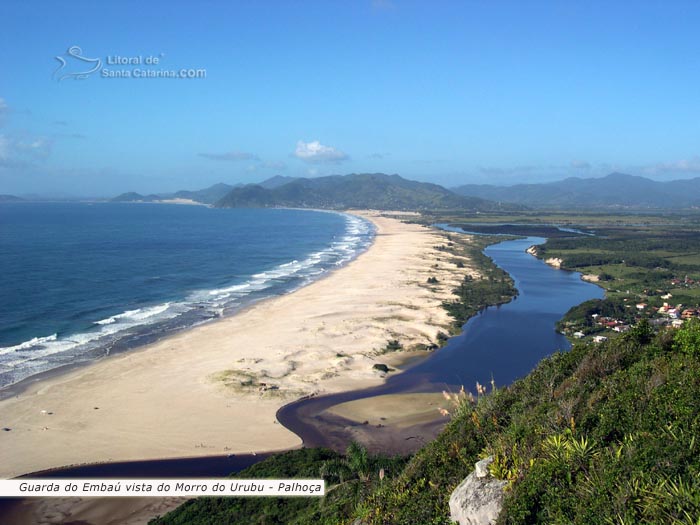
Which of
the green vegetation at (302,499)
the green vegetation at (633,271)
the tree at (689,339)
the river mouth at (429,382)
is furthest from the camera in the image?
the green vegetation at (633,271)

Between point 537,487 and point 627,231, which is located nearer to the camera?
point 537,487

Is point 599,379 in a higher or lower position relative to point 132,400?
higher

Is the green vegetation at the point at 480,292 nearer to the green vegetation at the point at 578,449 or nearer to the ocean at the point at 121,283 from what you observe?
the ocean at the point at 121,283

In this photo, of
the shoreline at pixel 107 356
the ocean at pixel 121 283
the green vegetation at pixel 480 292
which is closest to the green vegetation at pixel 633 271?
the green vegetation at pixel 480 292

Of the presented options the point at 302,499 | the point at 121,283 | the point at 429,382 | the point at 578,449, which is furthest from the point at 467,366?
the point at 121,283

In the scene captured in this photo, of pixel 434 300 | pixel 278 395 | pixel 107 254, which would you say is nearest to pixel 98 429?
pixel 278 395

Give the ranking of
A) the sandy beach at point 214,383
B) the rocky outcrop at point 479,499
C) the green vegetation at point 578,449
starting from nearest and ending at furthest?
the green vegetation at point 578,449 < the rocky outcrop at point 479,499 < the sandy beach at point 214,383

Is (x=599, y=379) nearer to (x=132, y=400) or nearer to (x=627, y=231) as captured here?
(x=132, y=400)

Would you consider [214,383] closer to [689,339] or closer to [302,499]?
[302,499]
